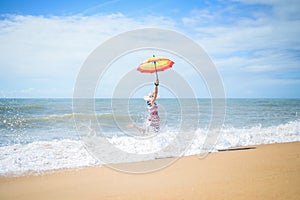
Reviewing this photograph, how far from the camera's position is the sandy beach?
4371 mm

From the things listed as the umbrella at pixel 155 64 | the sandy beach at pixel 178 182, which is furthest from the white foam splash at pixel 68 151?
the umbrella at pixel 155 64

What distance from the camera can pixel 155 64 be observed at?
25.9 ft

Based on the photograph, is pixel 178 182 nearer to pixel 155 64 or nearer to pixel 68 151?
pixel 155 64

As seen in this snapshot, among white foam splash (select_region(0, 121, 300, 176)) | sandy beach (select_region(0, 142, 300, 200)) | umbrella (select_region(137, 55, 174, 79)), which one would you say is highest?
umbrella (select_region(137, 55, 174, 79))

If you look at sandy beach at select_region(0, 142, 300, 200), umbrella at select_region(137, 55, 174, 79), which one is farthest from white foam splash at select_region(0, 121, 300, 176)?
umbrella at select_region(137, 55, 174, 79)

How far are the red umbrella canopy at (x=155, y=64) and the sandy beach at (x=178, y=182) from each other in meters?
2.86

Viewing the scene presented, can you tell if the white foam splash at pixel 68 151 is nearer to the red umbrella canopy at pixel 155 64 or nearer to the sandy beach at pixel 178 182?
the sandy beach at pixel 178 182

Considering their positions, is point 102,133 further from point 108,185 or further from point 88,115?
point 108,185

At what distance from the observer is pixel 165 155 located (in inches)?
313

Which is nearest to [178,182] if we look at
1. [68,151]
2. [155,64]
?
[155,64]

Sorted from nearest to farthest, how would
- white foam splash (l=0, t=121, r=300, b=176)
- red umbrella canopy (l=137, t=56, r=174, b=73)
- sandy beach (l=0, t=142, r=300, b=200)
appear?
sandy beach (l=0, t=142, r=300, b=200)
white foam splash (l=0, t=121, r=300, b=176)
red umbrella canopy (l=137, t=56, r=174, b=73)

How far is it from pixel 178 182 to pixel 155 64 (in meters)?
3.85

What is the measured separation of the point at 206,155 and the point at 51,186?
428cm

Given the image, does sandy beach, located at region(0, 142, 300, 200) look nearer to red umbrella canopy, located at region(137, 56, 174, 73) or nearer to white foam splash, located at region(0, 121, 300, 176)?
white foam splash, located at region(0, 121, 300, 176)
